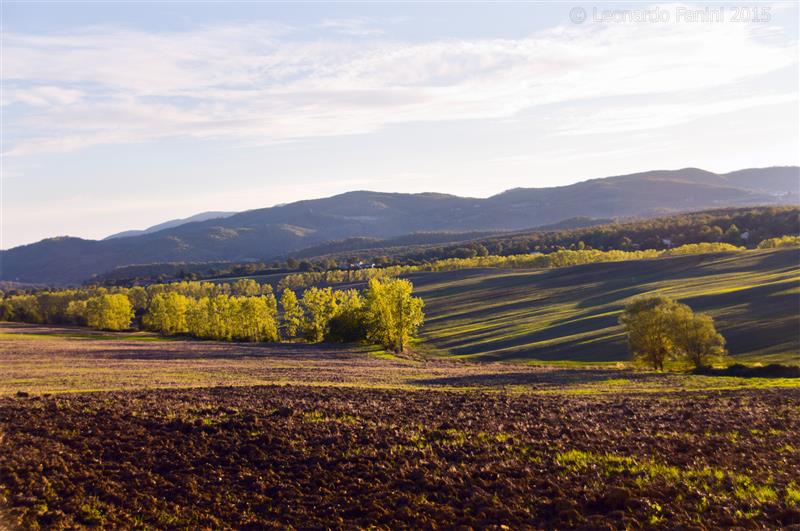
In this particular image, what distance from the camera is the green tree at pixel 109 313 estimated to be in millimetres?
131250

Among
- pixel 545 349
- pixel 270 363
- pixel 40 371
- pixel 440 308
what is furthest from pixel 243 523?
pixel 440 308

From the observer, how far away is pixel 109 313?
131 m

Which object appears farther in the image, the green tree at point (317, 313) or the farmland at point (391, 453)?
the green tree at point (317, 313)

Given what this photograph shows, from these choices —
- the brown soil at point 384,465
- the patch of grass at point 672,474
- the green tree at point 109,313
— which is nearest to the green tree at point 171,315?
the green tree at point 109,313

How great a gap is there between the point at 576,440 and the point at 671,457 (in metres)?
3.23

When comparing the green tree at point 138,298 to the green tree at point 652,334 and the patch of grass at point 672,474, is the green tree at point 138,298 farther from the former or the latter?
the patch of grass at point 672,474

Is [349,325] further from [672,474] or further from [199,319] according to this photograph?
[672,474]

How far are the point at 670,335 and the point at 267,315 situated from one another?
68.6 metres

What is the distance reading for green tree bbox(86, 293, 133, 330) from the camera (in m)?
131

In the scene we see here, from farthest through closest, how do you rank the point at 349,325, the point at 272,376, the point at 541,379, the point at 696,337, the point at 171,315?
the point at 171,315 < the point at 349,325 < the point at 696,337 < the point at 541,379 < the point at 272,376

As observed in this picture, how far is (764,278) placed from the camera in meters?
119

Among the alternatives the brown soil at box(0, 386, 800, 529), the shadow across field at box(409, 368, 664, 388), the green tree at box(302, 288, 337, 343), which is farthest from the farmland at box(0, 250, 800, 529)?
the green tree at box(302, 288, 337, 343)

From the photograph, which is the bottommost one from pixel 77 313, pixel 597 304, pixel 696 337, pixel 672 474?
pixel 597 304

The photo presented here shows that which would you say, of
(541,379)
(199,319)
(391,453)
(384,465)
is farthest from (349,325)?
(384,465)
